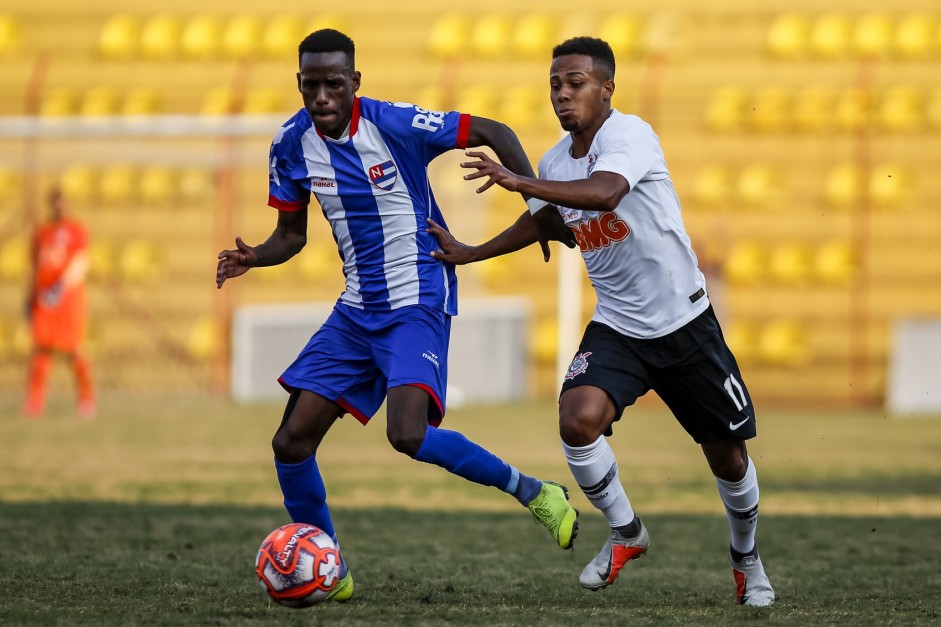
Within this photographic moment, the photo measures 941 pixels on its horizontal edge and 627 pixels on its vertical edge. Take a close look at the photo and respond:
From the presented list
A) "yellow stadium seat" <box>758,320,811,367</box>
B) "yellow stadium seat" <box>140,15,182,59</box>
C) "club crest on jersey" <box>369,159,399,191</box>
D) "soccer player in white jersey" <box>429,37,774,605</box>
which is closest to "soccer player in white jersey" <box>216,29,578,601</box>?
"club crest on jersey" <box>369,159,399,191</box>

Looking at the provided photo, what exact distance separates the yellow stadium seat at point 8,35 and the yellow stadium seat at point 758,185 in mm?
10709

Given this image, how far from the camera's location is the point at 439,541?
746cm

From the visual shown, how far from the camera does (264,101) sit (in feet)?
68.0

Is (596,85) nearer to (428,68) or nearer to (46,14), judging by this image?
(428,68)

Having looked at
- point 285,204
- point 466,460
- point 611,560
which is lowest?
point 611,560

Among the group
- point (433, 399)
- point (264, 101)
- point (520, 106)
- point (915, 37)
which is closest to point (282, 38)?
point (264, 101)

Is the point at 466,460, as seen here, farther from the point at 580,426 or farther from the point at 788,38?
the point at 788,38

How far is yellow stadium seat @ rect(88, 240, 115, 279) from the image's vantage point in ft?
66.4

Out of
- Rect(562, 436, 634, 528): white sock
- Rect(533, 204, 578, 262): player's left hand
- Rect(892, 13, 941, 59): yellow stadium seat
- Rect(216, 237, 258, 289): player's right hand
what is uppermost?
Rect(892, 13, 941, 59): yellow stadium seat

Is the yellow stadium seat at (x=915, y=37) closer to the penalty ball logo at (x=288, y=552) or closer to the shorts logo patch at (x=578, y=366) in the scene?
the shorts logo patch at (x=578, y=366)

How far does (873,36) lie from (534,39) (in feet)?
15.1

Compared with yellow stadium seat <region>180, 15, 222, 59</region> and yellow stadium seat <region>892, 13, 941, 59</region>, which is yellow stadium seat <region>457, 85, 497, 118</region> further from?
yellow stadium seat <region>892, 13, 941, 59</region>

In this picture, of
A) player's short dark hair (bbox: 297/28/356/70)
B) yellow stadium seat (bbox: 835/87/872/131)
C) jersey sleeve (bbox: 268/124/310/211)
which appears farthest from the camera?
yellow stadium seat (bbox: 835/87/872/131)

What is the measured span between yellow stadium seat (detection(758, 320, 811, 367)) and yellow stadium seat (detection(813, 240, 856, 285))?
0.76 m
